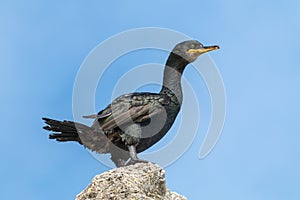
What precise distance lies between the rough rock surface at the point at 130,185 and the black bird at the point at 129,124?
3.42 feet

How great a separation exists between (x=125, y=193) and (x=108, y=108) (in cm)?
252

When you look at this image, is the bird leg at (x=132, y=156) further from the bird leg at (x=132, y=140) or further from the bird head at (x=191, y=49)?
the bird head at (x=191, y=49)

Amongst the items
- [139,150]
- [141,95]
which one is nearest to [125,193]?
[139,150]

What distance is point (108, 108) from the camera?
10.5 meters

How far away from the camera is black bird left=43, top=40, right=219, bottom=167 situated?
404 inches

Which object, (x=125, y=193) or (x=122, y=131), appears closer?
(x=125, y=193)

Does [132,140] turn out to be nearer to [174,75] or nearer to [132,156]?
[132,156]

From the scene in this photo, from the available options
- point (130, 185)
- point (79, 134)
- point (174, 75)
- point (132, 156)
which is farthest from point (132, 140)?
point (130, 185)

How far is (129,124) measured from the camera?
10.4m

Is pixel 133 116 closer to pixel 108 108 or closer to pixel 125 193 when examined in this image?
pixel 108 108

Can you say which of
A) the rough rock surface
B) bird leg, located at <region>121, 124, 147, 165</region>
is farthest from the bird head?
the rough rock surface

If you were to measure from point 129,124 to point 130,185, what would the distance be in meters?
2.07

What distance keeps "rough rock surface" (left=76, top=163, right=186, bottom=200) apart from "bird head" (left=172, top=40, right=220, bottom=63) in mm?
2560

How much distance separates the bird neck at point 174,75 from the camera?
1091 centimetres
